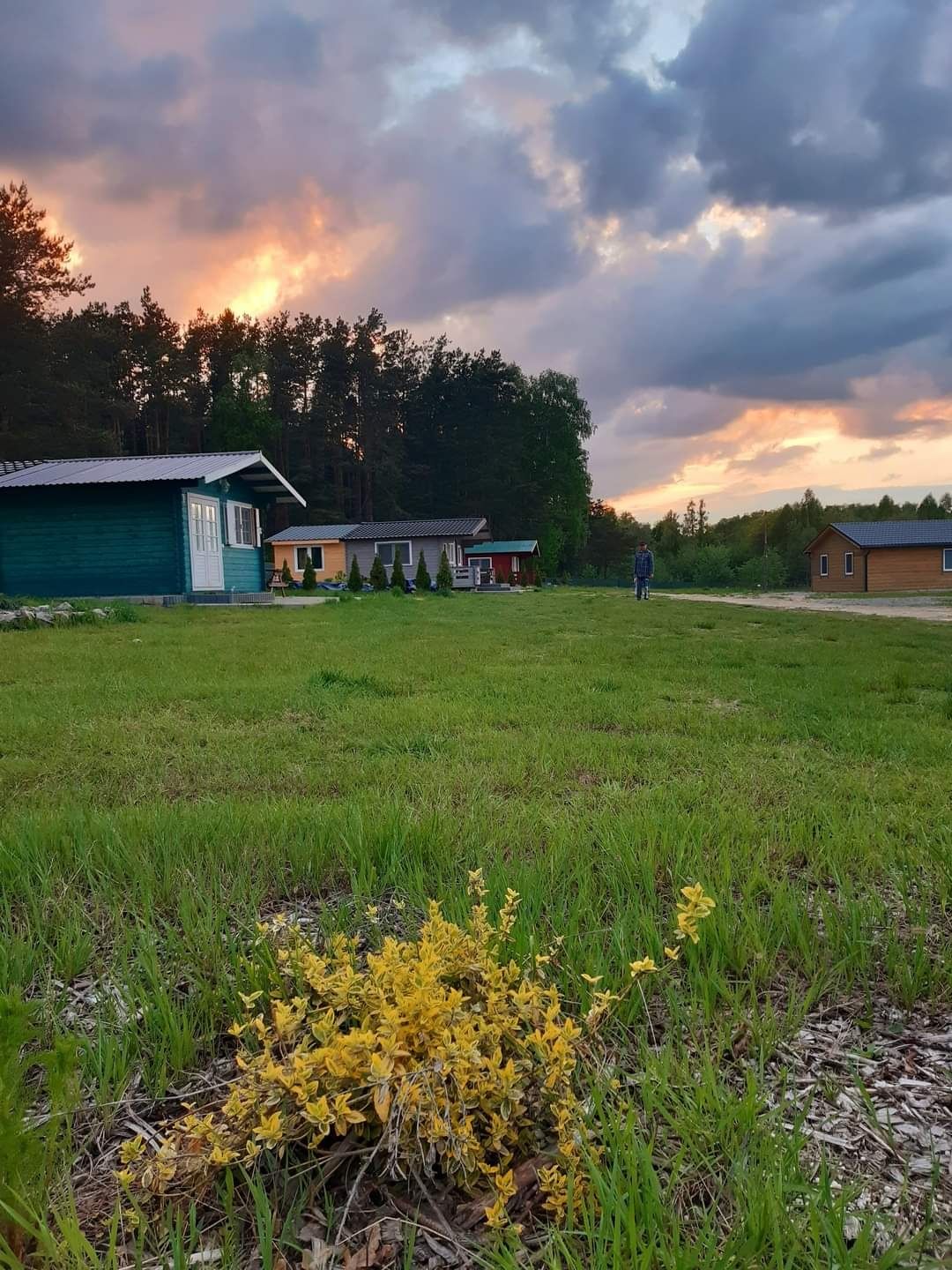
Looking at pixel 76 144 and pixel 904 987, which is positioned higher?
pixel 76 144

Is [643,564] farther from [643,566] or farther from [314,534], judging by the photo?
[314,534]

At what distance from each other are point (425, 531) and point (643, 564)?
1801cm

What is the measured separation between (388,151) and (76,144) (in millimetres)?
6293

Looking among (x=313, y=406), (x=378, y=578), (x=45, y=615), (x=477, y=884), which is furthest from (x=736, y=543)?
(x=477, y=884)

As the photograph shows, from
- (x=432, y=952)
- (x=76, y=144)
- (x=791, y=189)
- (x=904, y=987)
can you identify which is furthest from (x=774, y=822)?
(x=76, y=144)

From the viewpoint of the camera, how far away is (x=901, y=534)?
125 ft

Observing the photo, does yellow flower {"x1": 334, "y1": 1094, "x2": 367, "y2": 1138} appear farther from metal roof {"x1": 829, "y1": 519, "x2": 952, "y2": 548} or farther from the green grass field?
metal roof {"x1": 829, "y1": 519, "x2": 952, "y2": 548}

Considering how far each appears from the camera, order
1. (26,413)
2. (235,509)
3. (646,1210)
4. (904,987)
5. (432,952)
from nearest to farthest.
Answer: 1. (646,1210)
2. (432,952)
3. (904,987)
4. (235,509)
5. (26,413)

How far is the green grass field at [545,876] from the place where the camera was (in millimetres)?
1198

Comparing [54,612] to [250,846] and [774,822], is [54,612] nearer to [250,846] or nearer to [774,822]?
[250,846]

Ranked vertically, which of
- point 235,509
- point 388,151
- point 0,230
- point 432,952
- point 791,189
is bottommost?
point 432,952

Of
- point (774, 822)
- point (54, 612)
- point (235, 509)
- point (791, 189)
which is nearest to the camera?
point (774, 822)

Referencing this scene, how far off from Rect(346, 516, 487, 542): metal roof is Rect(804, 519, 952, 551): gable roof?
A: 66.8 feet

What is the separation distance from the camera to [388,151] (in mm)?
14047
